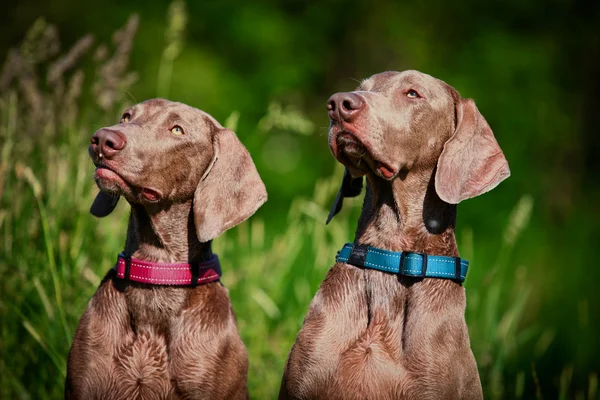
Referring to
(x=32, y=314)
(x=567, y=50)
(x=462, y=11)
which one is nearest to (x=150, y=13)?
(x=462, y=11)

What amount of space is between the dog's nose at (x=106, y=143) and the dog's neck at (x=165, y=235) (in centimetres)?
44

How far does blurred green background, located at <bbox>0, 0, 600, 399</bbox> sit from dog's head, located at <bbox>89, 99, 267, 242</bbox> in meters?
1.03

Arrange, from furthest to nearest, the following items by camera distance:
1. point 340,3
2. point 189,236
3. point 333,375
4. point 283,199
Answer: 1. point 340,3
2. point 283,199
3. point 189,236
4. point 333,375

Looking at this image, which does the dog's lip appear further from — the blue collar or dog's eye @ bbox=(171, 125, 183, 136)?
the blue collar

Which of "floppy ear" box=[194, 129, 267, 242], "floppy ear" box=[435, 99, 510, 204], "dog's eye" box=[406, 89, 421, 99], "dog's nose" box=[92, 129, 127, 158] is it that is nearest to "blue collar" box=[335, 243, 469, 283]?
"floppy ear" box=[435, 99, 510, 204]

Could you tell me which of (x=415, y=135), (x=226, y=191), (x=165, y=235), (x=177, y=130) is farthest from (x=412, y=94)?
(x=165, y=235)

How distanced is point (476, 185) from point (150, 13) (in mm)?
12020

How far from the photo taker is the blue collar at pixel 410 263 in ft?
13.8

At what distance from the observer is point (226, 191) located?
4594 mm

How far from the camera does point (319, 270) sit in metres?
6.72

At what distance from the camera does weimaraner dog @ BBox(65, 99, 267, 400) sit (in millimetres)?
4316

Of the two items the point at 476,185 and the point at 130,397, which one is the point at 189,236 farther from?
the point at 476,185

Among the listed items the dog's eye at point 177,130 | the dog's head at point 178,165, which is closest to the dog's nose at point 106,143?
the dog's head at point 178,165

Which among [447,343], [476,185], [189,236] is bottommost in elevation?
[447,343]
